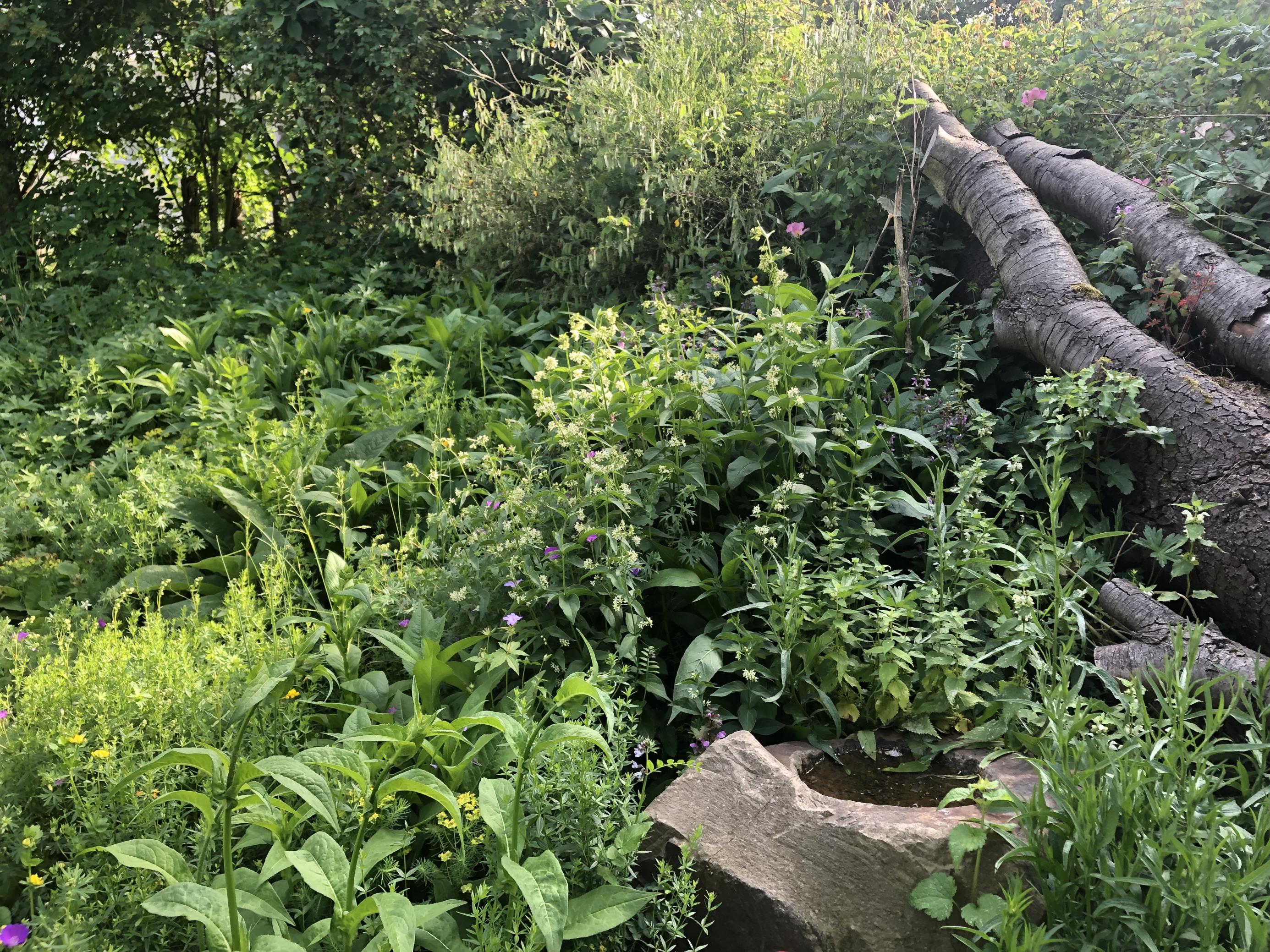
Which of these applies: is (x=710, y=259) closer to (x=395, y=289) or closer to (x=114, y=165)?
(x=395, y=289)

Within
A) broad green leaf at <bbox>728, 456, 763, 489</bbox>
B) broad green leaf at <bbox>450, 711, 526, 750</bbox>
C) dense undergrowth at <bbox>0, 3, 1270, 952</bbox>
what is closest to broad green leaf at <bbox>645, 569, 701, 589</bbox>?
dense undergrowth at <bbox>0, 3, 1270, 952</bbox>

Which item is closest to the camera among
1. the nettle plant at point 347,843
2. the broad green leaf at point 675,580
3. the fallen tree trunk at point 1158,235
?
the nettle plant at point 347,843

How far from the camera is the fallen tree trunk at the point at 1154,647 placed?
2.44 m

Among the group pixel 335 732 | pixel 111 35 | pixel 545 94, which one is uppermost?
pixel 111 35

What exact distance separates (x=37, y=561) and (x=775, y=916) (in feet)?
10.2

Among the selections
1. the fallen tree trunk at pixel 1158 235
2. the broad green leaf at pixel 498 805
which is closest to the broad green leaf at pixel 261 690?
the broad green leaf at pixel 498 805

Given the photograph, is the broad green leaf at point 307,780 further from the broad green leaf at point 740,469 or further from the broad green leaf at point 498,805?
the broad green leaf at point 740,469

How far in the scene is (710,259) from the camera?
4801 mm

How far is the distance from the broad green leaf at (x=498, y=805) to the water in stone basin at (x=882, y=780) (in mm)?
861

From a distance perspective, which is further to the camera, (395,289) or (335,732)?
(395,289)

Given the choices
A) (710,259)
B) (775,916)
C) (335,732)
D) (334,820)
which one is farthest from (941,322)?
(334,820)

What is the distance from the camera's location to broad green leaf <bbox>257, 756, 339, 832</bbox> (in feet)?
5.48

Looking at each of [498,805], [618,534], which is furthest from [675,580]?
[498,805]

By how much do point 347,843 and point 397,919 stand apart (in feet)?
1.22
